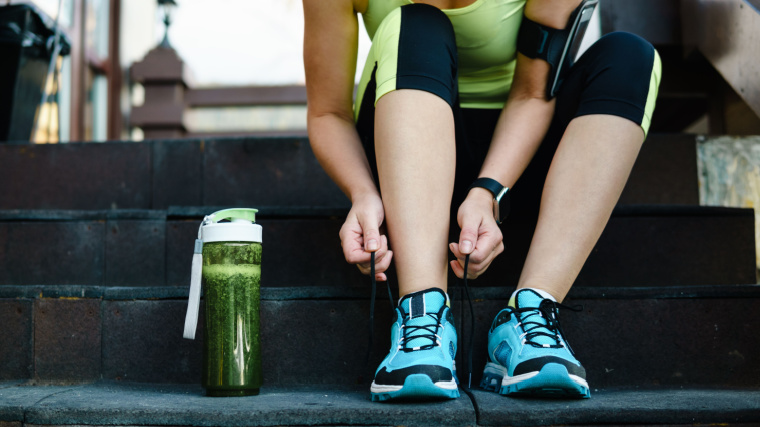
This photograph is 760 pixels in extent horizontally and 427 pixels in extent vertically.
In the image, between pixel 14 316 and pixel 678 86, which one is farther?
pixel 678 86

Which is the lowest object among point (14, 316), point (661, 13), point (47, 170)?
point (14, 316)

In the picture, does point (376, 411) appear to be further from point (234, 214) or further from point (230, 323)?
point (234, 214)

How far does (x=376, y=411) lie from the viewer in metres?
0.83

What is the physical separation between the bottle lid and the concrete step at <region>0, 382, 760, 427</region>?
24 cm

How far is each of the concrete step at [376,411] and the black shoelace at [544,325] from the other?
0.09 metres

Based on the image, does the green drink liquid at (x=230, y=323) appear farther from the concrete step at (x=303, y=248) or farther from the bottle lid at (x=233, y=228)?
the concrete step at (x=303, y=248)

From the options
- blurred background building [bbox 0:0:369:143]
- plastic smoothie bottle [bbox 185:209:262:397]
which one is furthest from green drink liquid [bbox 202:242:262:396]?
blurred background building [bbox 0:0:369:143]

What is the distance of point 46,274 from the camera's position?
1.42 m

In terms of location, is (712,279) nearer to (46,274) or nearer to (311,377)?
(311,377)

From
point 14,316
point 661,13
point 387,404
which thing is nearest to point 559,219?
point 387,404

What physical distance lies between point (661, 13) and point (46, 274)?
1.99 metres

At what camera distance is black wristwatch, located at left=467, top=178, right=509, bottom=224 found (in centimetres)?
106

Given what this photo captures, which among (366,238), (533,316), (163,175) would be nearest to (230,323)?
(366,238)

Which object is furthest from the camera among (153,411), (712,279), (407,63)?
(712,279)
